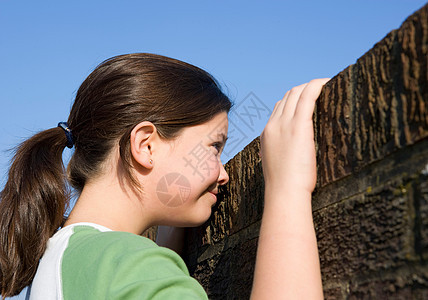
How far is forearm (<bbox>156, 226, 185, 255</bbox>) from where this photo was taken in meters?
2.39

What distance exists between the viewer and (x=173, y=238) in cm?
241

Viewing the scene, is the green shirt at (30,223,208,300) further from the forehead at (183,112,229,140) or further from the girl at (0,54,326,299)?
the forehead at (183,112,229,140)

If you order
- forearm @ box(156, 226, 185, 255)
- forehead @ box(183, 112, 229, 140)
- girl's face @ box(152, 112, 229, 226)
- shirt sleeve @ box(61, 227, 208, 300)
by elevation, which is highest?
forehead @ box(183, 112, 229, 140)

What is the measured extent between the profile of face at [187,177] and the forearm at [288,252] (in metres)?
0.52

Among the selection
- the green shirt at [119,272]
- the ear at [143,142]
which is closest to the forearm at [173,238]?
the ear at [143,142]

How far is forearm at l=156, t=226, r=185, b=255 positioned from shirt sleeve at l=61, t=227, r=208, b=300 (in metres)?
0.99

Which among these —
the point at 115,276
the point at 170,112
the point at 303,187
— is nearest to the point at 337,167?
the point at 303,187

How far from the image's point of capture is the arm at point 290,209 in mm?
1240

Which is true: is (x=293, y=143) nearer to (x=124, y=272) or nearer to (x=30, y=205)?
(x=124, y=272)

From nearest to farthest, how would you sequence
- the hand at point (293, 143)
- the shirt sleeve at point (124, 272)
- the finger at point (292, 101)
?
the shirt sleeve at point (124, 272) < the hand at point (293, 143) < the finger at point (292, 101)

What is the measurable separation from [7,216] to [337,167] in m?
1.19

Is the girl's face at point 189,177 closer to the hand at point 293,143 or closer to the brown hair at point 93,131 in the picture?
the brown hair at point 93,131

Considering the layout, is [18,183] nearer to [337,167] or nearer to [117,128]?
[117,128]

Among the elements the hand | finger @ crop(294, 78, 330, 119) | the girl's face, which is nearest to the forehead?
the girl's face
